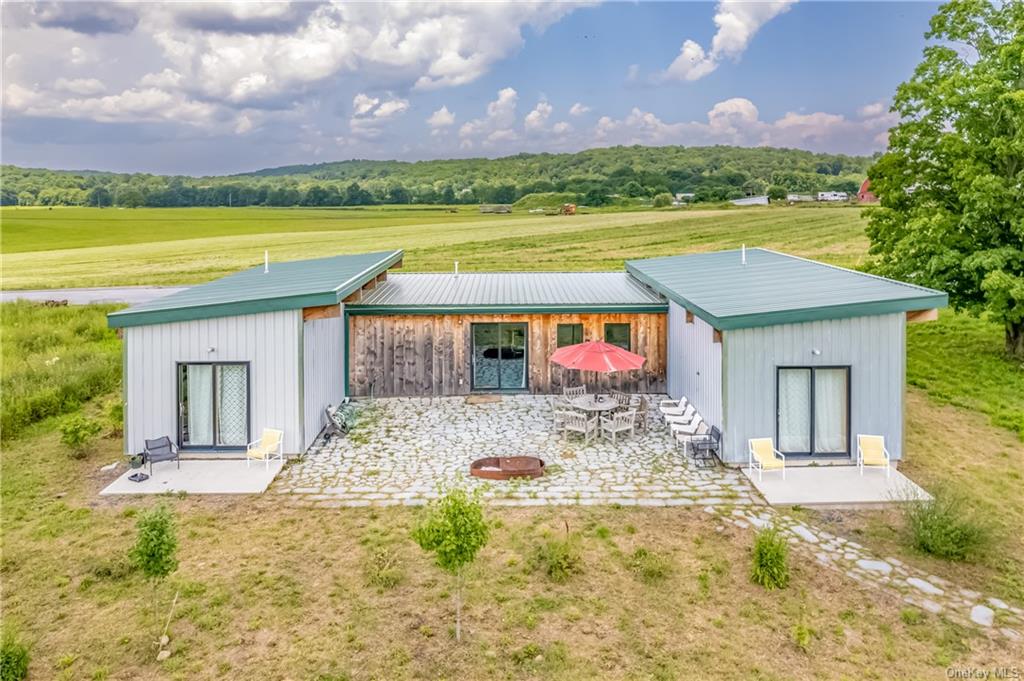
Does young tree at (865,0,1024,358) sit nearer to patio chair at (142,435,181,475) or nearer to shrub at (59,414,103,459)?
patio chair at (142,435,181,475)

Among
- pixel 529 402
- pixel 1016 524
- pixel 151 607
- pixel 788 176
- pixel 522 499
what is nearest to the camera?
pixel 151 607

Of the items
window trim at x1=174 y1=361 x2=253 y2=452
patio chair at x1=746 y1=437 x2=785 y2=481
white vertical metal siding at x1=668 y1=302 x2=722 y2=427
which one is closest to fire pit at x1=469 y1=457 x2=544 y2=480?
white vertical metal siding at x1=668 y1=302 x2=722 y2=427

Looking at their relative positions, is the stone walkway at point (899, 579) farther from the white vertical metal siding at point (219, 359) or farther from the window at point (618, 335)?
the window at point (618, 335)

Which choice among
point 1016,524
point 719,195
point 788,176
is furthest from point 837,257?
point 788,176

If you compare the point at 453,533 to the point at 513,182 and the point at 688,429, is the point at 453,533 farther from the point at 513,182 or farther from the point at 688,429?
the point at 513,182

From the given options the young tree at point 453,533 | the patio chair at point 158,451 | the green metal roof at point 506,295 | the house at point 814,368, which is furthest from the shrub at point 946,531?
the patio chair at point 158,451

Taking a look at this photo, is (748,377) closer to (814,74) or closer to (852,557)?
(852,557)
